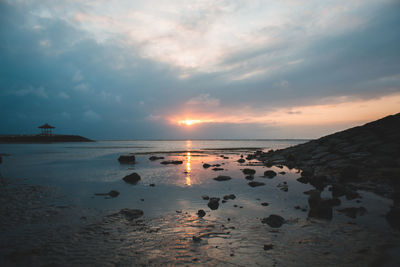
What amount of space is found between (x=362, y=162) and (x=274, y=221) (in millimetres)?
14563

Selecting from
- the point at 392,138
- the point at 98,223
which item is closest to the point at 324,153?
the point at 392,138

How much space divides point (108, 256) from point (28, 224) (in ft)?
16.5

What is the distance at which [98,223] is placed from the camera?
862 centimetres

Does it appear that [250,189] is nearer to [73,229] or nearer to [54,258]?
[73,229]

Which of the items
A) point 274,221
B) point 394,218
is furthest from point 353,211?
point 274,221

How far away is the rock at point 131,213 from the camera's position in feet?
30.3

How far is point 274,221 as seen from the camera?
27.2 ft

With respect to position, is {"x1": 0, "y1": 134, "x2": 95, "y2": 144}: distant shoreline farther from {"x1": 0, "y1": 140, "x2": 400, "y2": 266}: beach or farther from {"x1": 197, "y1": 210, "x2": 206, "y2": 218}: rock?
{"x1": 197, "y1": 210, "x2": 206, "y2": 218}: rock

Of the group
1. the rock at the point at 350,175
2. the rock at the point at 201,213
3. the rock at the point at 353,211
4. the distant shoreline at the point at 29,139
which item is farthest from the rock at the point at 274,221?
the distant shoreline at the point at 29,139

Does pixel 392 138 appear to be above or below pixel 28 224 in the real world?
above

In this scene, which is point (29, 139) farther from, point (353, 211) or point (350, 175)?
point (353, 211)

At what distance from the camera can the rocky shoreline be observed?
1286cm

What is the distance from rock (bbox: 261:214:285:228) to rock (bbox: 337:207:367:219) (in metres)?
2.92

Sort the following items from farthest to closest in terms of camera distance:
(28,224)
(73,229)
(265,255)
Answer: (28,224) < (73,229) < (265,255)
